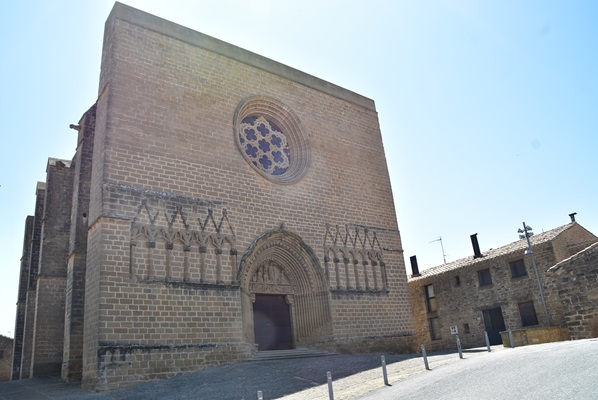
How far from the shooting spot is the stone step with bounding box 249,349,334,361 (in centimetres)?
1146

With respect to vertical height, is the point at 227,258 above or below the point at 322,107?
below

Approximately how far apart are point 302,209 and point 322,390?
22.5ft

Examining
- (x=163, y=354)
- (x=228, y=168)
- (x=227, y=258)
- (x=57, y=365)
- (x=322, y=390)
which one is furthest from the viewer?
(x=57, y=365)

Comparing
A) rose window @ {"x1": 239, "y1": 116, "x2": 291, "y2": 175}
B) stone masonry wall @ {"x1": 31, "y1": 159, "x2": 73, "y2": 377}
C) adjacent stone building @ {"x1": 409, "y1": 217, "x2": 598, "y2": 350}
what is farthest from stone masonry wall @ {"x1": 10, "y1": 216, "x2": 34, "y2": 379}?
adjacent stone building @ {"x1": 409, "y1": 217, "x2": 598, "y2": 350}

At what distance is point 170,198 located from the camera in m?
11.2

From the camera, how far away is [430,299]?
2611cm

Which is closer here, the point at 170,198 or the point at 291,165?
the point at 170,198

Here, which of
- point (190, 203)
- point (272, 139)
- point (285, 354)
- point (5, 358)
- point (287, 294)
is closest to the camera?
point (190, 203)

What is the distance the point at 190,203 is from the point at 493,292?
17029 millimetres

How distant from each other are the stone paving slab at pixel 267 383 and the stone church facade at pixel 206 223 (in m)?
0.64

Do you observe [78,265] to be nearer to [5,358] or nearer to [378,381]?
[378,381]

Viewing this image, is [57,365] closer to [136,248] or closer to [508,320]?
[136,248]

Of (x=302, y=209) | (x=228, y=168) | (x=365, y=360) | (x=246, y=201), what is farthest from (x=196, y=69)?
(x=365, y=360)

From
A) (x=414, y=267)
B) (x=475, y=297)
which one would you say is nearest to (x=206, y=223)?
(x=475, y=297)
